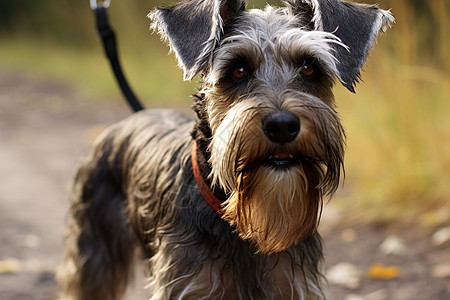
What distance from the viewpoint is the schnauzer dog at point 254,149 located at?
9.01 feet

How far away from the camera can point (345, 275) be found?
4816 mm

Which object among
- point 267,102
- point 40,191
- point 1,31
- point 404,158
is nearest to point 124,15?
point 40,191

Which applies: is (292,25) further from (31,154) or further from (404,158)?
(31,154)

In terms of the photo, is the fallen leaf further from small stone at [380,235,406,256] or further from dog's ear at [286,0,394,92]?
dog's ear at [286,0,394,92]

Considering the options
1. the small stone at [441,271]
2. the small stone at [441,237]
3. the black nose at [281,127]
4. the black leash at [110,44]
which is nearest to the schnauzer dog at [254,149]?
the black nose at [281,127]

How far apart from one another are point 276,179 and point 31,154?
22.5ft

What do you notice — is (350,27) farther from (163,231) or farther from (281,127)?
(163,231)

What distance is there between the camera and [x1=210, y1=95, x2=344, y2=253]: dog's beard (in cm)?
269

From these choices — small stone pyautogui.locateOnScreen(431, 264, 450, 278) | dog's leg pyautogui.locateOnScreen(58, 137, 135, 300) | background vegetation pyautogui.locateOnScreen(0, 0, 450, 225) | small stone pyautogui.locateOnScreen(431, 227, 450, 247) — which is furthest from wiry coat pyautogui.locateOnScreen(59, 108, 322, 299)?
background vegetation pyautogui.locateOnScreen(0, 0, 450, 225)

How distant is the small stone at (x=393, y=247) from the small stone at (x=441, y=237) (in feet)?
0.81

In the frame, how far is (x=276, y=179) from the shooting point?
277 centimetres

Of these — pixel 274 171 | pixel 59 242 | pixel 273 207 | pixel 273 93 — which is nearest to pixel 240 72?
pixel 273 93

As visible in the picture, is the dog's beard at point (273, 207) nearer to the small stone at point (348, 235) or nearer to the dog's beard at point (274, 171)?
the dog's beard at point (274, 171)

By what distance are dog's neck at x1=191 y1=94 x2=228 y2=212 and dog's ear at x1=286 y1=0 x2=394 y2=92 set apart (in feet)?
2.27
